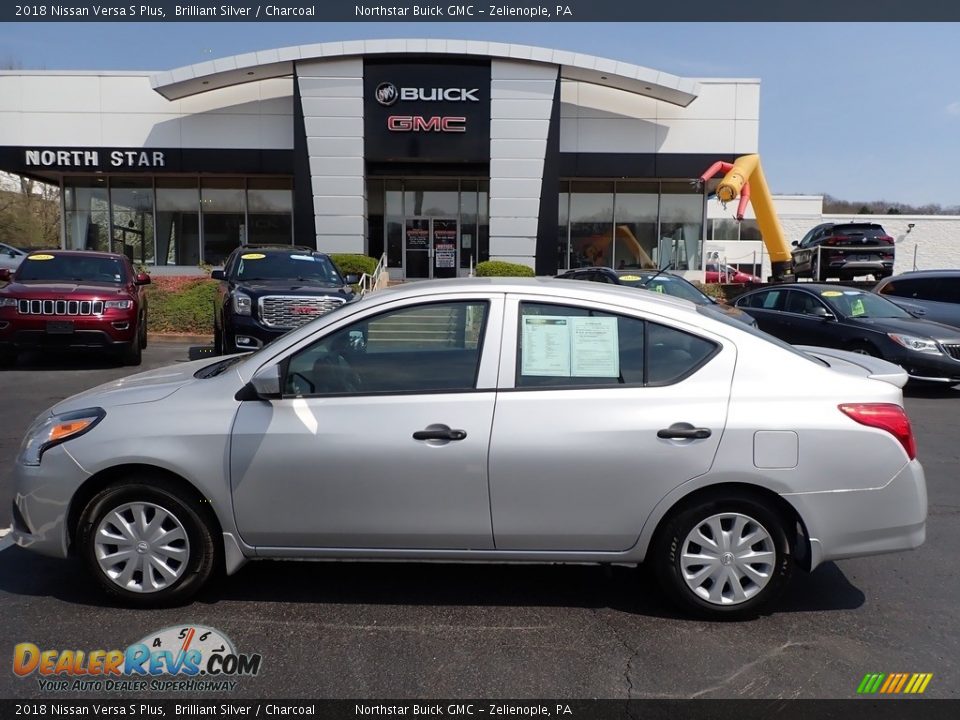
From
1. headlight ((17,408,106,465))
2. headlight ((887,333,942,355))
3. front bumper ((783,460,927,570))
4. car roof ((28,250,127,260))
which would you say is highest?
car roof ((28,250,127,260))

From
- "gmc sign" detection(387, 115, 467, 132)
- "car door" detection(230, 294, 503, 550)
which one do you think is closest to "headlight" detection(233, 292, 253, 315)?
"car door" detection(230, 294, 503, 550)

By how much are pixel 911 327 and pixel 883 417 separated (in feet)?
27.3

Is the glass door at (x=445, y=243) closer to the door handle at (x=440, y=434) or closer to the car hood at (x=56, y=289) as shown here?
the car hood at (x=56, y=289)

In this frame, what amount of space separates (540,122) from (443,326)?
21924 millimetres

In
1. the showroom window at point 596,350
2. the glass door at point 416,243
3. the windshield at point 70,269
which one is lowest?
the showroom window at point 596,350

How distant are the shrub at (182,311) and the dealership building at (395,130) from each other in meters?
8.10

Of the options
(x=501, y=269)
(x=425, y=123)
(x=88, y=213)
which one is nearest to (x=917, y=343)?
(x=501, y=269)

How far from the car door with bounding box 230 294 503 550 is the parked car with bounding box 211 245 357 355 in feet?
19.0

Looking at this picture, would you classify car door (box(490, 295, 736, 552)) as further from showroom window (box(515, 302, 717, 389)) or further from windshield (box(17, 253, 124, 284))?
windshield (box(17, 253, 124, 284))

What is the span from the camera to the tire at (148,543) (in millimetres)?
3857

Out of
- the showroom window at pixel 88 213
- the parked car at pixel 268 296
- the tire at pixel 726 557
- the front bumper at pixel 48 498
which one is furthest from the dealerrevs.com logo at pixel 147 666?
the showroom window at pixel 88 213

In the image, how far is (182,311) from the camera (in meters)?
16.7

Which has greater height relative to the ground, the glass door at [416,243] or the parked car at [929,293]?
the glass door at [416,243]

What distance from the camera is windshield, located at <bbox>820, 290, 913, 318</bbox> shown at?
38.6 feet
